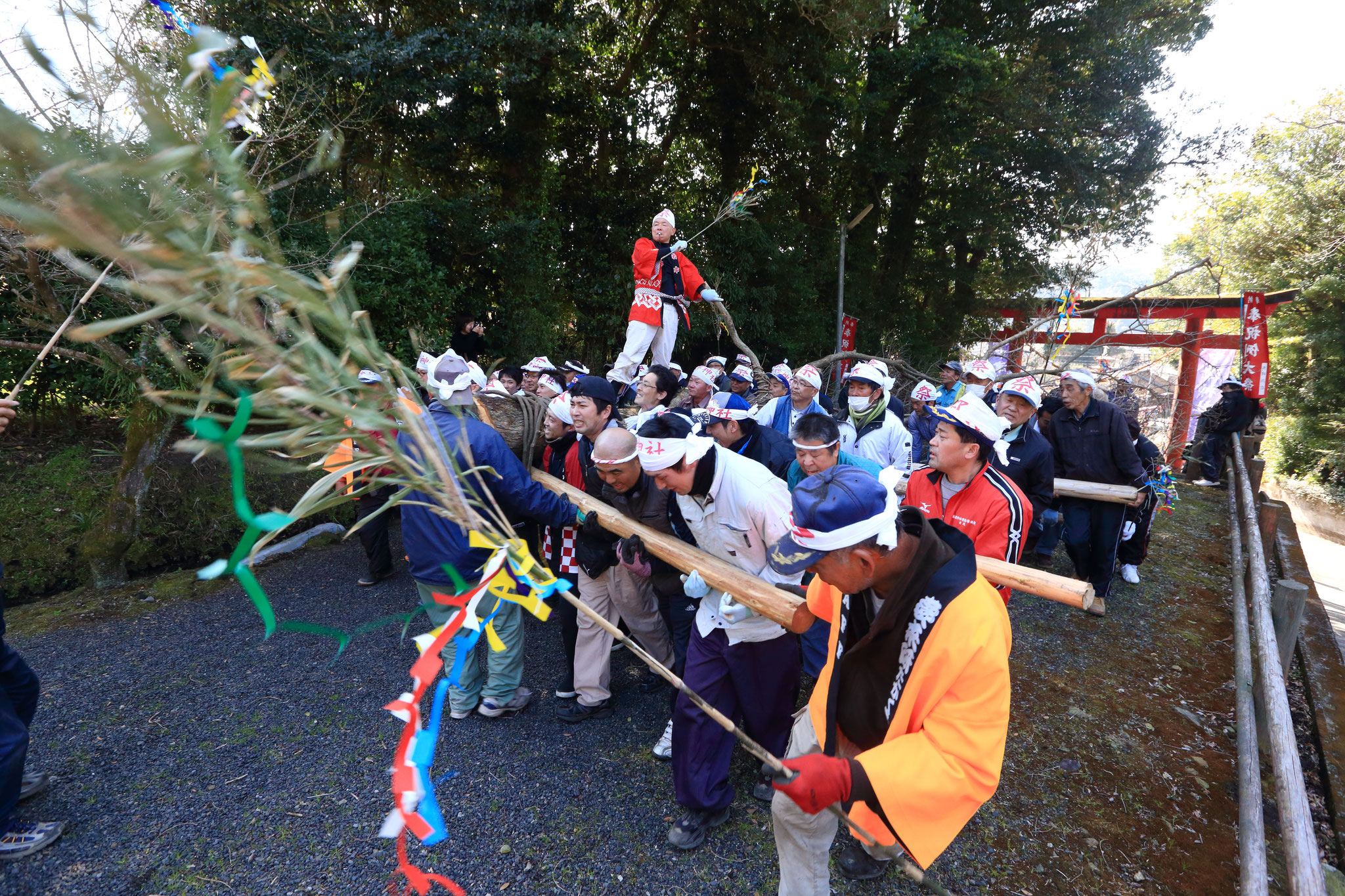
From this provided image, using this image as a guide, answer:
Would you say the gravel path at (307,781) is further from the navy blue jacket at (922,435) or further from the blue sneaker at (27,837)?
the navy blue jacket at (922,435)

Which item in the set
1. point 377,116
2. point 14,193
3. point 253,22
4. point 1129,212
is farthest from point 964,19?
point 14,193

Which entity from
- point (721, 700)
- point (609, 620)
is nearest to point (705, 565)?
point (721, 700)

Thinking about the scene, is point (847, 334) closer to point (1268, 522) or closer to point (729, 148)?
point (729, 148)

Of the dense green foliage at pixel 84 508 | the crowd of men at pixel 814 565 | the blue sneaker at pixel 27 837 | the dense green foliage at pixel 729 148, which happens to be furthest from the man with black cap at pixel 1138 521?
the dense green foliage at pixel 84 508

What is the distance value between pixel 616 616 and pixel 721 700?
4.21 feet

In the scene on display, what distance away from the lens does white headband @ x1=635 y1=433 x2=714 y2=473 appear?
297cm

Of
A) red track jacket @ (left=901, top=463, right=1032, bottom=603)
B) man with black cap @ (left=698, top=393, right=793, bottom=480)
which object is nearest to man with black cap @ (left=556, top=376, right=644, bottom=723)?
man with black cap @ (left=698, top=393, right=793, bottom=480)

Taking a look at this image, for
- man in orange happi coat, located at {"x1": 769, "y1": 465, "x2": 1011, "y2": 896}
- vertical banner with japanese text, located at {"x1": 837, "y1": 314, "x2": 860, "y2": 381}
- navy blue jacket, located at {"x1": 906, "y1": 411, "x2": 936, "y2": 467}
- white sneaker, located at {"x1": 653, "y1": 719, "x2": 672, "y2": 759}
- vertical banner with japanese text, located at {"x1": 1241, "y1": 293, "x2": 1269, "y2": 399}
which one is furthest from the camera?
vertical banner with japanese text, located at {"x1": 837, "y1": 314, "x2": 860, "y2": 381}

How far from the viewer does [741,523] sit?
119 inches

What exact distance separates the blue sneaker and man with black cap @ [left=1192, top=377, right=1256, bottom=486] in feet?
53.9

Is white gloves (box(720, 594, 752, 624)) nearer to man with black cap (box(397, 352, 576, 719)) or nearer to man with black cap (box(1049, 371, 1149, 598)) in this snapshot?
man with black cap (box(397, 352, 576, 719))

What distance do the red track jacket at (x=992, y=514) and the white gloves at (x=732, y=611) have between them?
1.13 m

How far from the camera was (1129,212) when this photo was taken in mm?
13992

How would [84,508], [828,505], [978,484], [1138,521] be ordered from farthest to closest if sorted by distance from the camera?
[1138,521] → [84,508] → [978,484] → [828,505]
